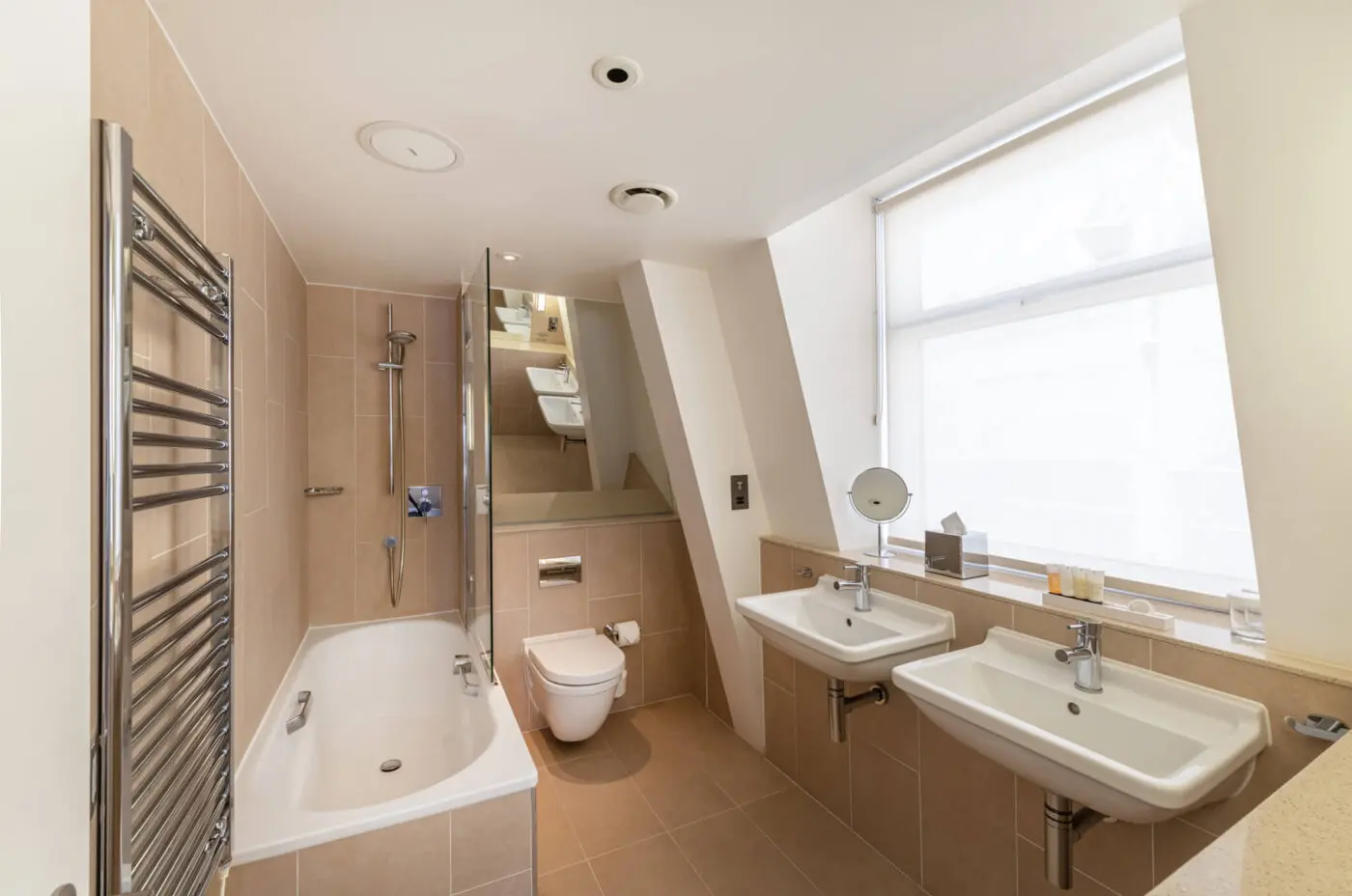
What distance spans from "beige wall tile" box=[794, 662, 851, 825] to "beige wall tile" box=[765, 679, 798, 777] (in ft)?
0.11

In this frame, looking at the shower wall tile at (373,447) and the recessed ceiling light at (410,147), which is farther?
the shower wall tile at (373,447)

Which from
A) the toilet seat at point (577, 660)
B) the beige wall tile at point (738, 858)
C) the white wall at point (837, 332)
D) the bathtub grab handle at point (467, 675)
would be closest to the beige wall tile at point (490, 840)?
the beige wall tile at point (738, 858)

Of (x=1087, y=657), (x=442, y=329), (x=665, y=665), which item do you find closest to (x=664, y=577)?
(x=665, y=665)

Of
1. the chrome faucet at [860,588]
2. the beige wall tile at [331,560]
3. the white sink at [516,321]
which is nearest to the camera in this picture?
the chrome faucet at [860,588]

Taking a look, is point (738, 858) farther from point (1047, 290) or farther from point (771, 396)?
point (1047, 290)

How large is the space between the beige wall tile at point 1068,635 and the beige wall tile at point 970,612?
1.6 inches

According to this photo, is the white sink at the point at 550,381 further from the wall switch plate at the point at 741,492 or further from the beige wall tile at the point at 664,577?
the wall switch plate at the point at 741,492

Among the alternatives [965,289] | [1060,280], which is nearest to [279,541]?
[965,289]

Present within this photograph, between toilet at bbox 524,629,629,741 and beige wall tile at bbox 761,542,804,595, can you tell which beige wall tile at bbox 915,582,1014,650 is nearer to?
beige wall tile at bbox 761,542,804,595

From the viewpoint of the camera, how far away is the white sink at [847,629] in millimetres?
1671

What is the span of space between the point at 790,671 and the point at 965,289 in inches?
66.8

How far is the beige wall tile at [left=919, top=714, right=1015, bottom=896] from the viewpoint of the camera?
1600 millimetres

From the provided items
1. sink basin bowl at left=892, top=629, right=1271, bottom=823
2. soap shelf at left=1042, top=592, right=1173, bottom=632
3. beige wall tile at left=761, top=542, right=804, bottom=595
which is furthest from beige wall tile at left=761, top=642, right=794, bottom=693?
soap shelf at left=1042, top=592, right=1173, bottom=632

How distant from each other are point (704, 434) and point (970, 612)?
1.25 metres
